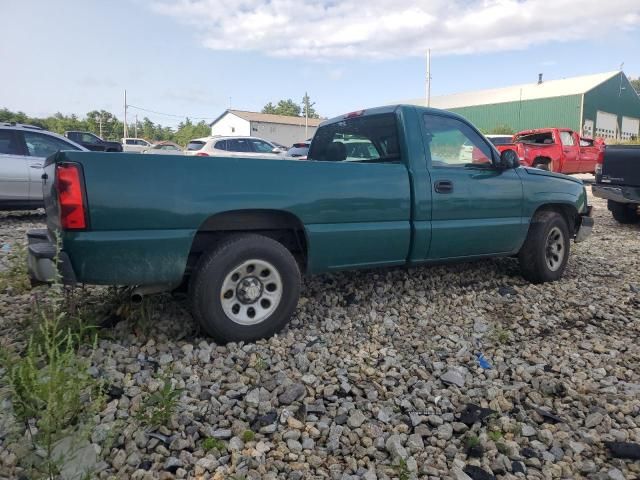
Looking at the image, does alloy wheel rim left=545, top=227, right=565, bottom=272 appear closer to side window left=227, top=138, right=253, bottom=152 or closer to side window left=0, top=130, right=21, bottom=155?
side window left=0, top=130, right=21, bottom=155

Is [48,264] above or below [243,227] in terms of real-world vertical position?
below

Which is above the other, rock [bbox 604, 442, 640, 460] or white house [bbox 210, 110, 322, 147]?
white house [bbox 210, 110, 322, 147]

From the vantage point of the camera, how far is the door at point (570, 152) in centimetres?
1744

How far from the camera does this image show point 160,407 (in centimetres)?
286

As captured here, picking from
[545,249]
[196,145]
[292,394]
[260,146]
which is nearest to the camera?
[292,394]

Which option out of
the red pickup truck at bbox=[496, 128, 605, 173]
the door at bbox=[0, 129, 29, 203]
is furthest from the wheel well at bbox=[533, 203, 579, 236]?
the red pickup truck at bbox=[496, 128, 605, 173]

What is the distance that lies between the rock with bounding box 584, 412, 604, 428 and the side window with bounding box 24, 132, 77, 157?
28.0 feet

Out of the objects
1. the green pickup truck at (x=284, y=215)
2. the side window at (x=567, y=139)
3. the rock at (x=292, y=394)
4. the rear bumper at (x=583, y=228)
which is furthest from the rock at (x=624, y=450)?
the side window at (x=567, y=139)

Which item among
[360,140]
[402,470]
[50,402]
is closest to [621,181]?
[360,140]

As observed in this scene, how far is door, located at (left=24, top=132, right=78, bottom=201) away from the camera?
860cm

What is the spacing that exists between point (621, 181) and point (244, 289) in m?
8.38

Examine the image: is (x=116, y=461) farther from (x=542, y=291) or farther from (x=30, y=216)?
(x=30, y=216)

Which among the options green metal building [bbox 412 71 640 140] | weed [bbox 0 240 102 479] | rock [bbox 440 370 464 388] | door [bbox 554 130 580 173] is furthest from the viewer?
green metal building [bbox 412 71 640 140]

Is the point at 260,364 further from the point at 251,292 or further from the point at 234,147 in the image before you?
the point at 234,147
